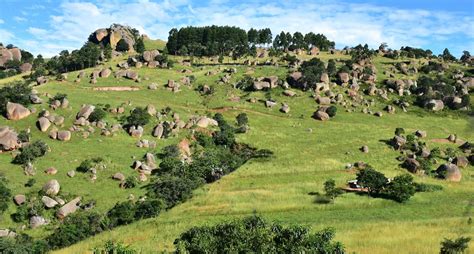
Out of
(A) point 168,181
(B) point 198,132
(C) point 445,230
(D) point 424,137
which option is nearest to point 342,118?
(D) point 424,137

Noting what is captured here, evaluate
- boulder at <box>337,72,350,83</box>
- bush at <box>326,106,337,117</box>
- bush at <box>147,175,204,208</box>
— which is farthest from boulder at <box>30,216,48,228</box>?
boulder at <box>337,72,350,83</box>

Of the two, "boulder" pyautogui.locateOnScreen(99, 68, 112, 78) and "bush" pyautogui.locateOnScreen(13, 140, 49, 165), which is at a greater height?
"boulder" pyautogui.locateOnScreen(99, 68, 112, 78)

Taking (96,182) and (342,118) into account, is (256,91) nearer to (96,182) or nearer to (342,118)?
(342,118)

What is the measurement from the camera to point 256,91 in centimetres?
14375

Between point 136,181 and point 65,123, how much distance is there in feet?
100

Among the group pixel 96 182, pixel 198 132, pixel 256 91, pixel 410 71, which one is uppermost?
pixel 410 71

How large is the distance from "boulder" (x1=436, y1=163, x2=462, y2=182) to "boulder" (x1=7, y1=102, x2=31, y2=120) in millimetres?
88896

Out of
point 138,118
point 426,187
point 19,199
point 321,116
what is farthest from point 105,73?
point 426,187

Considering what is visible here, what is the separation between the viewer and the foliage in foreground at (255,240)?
3256 cm

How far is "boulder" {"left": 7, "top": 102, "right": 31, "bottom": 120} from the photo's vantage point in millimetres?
97875

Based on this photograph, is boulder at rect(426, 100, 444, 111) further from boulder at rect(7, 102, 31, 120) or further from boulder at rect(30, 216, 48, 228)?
boulder at rect(30, 216, 48, 228)

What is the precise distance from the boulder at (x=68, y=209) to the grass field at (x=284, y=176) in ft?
10.2

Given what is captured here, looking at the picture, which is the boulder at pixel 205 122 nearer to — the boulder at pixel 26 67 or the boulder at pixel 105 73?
the boulder at pixel 105 73

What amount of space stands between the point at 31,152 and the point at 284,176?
47026 millimetres
